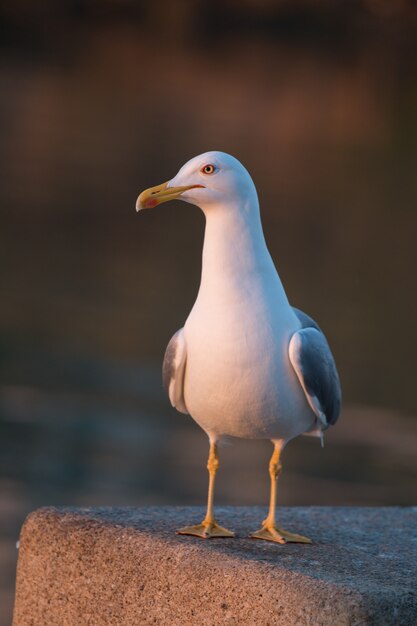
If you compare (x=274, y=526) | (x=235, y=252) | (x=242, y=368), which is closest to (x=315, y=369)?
(x=242, y=368)

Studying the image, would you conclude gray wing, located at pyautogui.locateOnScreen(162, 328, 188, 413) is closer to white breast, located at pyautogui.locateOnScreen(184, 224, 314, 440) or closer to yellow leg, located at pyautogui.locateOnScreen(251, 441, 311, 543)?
white breast, located at pyautogui.locateOnScreen(184, 224, 314, 440)

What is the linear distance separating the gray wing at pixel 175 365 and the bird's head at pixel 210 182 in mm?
281

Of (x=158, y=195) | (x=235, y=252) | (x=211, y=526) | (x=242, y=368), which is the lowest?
(x=211, y=526)

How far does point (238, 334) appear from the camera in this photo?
2.68m

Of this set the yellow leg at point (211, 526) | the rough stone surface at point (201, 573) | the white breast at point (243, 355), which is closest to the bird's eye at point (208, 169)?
the white breast at point (243, 355)

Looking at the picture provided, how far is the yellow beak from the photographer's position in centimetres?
270

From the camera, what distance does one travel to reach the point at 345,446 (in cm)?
650

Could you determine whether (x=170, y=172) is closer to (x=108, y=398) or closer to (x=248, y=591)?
(x=108, y=398)

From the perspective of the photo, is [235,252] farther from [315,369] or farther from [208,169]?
[315,369]

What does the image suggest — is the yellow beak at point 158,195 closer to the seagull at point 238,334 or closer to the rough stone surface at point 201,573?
the seagull at point 238,334

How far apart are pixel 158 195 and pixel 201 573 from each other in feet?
2.49

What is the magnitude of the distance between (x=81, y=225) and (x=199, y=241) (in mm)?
1874

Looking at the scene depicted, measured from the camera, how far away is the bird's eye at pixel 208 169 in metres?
2.70

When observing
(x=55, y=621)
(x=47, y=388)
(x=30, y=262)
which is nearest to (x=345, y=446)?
(x=47, y=388)
